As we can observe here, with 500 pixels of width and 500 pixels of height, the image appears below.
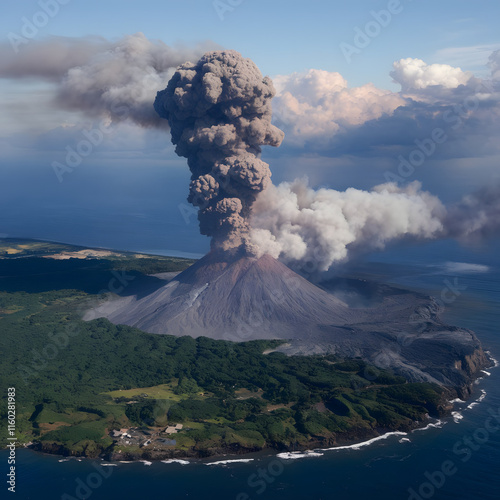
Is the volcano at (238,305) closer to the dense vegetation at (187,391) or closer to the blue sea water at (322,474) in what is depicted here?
the dense vegetation at (187,391)

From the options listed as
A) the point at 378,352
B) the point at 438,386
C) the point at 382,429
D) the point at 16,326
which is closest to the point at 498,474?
the point at 382,429

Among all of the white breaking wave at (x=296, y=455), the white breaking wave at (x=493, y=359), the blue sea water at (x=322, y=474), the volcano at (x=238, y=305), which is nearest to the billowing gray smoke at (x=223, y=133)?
the volcano at (x=238, y=305)

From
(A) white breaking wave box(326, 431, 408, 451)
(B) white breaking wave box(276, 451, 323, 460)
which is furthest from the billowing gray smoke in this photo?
(B) white breaking wave box(276, 451, 323, 460)

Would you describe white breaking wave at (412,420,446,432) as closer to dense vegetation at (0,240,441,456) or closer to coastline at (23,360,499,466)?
coastline at (23,360,499,466)

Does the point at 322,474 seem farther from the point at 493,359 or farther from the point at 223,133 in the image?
the point at 223,133

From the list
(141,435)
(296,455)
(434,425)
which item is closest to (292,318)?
(434,425)

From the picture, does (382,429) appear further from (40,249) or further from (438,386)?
(40,249)
